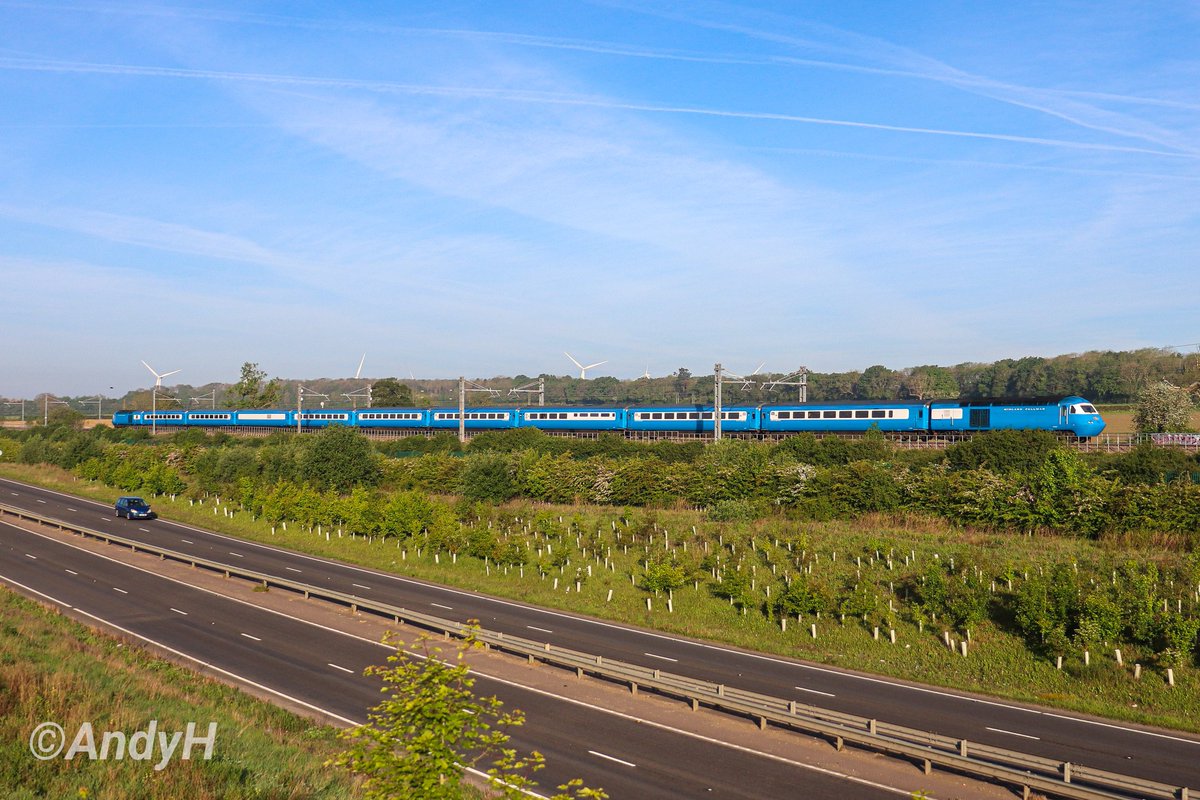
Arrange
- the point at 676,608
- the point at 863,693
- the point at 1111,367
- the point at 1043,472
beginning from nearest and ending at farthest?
the point at 863,693
the point at 676,608
the point at 1043,472
the point at 1111,367

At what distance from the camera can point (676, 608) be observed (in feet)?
136

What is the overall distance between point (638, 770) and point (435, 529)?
34.6 metres

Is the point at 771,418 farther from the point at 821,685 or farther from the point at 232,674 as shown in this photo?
the point at 232,674

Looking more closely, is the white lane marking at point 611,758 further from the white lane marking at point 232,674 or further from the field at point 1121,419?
the field at point 1121,419

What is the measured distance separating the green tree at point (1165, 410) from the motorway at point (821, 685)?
62.0 metres

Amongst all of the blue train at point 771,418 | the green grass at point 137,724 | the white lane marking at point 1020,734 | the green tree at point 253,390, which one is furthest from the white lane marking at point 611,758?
the green tree at point 253,390

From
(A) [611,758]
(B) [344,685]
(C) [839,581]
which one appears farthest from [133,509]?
(A) [611,758]

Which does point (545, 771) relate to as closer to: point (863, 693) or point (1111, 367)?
point (863, 693)

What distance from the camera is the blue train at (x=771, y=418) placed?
225 ft

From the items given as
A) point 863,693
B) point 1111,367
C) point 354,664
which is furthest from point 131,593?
point 1111,367

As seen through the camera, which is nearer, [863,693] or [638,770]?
[638,770]

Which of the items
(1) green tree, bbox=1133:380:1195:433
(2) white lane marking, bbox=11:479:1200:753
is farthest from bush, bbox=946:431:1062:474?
(1) green tree, bbox=1133:380:1195:433

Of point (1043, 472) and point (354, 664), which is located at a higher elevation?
point (1043, 472)

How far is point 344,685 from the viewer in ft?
96.8
